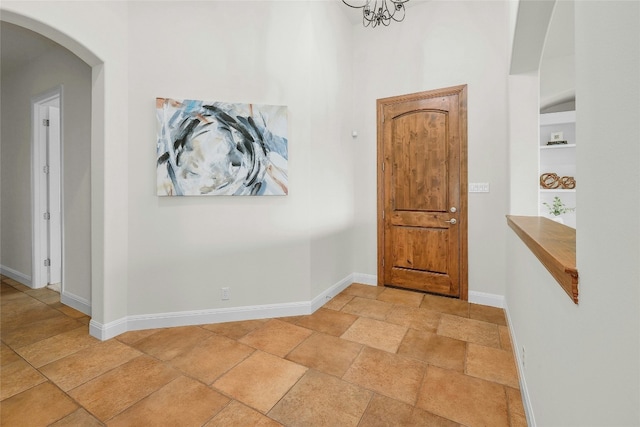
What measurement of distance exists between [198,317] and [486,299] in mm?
2939

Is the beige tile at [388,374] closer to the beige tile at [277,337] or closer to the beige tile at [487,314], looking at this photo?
the beige tile at [277,337]

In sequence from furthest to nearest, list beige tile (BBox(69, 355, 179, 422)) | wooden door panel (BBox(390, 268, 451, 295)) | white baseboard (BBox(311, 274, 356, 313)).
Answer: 1. wooden door panel (BBox(390, 268, 451, 295))
2. white baseboard (BBox(311, 274, 356, 313))
3. beige tile (BBox(69, 355, 179, 422))

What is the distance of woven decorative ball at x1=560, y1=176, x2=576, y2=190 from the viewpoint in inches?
135

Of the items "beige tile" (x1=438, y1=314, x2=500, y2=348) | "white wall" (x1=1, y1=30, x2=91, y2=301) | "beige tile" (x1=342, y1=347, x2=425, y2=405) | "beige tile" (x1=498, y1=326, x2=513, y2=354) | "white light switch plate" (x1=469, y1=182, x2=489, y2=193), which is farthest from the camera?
"white light switch plate" (x1=469, y1=182, x2=489, y2=193)

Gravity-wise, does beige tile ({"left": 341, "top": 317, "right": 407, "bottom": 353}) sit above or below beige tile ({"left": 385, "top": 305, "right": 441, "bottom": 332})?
below

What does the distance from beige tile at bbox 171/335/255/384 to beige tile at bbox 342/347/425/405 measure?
815 mm

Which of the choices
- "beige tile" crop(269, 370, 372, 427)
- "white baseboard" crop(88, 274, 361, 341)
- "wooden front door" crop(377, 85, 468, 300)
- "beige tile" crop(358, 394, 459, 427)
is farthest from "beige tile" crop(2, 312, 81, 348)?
"wooden front door" crop(377, 85, 468, 300)

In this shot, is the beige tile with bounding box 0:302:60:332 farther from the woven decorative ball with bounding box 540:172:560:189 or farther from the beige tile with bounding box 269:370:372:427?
the woven decorative ball with bounding box 540:172:560:189

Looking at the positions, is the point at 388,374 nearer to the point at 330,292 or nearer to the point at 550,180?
the point at 330,292

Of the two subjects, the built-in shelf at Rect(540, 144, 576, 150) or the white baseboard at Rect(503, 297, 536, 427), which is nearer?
the white baseboard at Rect(503, 297, 536, 427)

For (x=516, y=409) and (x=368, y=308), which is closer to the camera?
(x=516, y=409)

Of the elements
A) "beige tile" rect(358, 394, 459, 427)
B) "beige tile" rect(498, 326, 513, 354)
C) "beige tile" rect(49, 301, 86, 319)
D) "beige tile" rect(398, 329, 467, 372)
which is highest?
"beige tile" rect(49, 301, 86, 319)

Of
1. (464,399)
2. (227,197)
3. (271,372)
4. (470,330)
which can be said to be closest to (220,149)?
(227,197)

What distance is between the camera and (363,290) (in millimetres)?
3617
